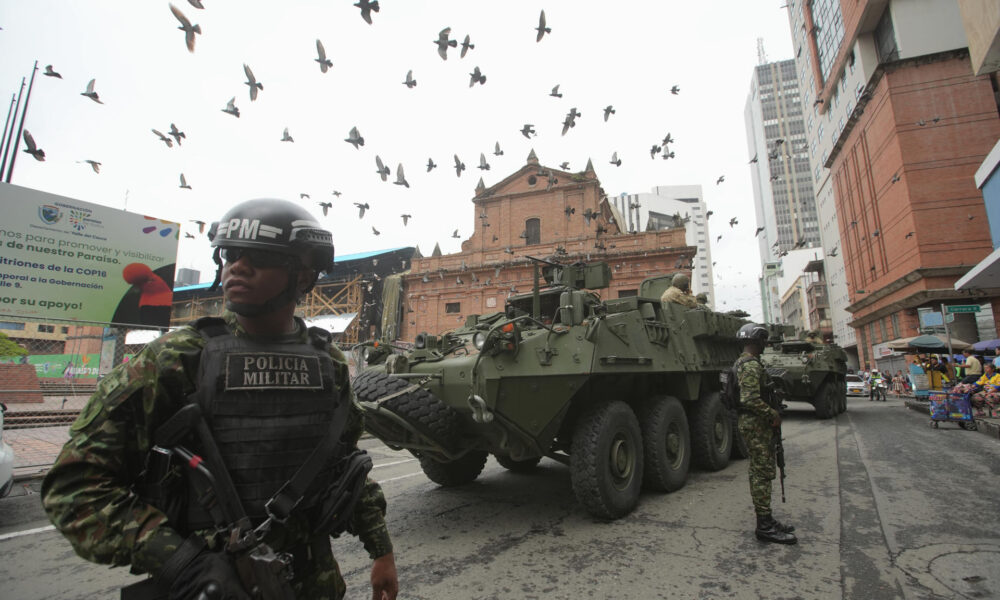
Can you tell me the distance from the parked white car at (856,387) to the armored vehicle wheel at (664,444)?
2292 cm

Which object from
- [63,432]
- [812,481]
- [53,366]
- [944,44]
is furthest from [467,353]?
[944,44]

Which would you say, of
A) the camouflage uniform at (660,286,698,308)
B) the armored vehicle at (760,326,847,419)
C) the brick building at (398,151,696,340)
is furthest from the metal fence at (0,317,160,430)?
the brick building at (398,151,696,340)

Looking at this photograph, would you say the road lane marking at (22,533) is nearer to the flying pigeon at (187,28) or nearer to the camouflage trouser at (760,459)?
the flying pigeon at (187,28)

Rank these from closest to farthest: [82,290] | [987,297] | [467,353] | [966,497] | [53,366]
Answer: [467,353] < [966,497] < [82,290] < [53,366] < [987,297]

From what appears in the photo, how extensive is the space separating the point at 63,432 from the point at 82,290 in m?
2.20

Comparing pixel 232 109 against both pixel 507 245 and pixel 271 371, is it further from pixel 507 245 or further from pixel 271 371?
pixel 507 245

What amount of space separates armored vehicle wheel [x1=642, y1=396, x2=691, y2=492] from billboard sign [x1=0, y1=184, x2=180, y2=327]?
299 inches

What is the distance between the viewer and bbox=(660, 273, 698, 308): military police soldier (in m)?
6.07

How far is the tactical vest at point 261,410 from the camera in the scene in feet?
4.19

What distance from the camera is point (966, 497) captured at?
4.45 meters

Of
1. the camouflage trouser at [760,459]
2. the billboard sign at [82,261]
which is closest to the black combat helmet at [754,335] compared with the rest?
the camouflage trouser at [760,459]

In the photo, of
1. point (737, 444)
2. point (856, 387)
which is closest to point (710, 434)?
point (737, 444)

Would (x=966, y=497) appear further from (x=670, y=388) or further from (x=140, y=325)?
(x=140, y=325)

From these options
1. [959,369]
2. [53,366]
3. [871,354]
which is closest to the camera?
[53,366]
